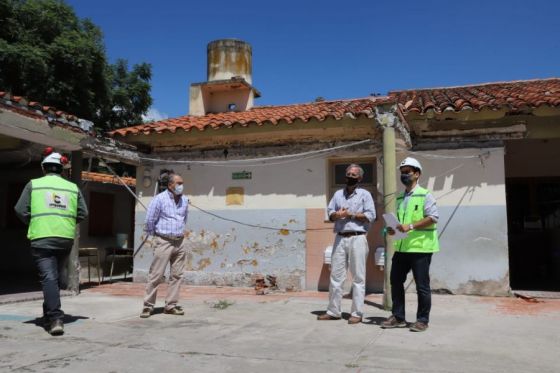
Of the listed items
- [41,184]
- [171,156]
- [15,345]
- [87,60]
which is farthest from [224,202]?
[87,60]

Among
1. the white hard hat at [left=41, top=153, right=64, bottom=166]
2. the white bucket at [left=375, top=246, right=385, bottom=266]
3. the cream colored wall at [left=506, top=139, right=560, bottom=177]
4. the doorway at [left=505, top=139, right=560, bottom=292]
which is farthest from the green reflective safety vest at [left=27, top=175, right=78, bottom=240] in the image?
the doorway at [left=505, top=139, right=560, bottom=292]

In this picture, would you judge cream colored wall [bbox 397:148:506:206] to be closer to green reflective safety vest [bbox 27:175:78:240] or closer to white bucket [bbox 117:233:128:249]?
green reflective safety vest [bbox 27:175:78:240]

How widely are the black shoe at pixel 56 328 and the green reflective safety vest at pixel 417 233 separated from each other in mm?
3464

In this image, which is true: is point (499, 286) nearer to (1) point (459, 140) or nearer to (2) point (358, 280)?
(1) point (459, 140)

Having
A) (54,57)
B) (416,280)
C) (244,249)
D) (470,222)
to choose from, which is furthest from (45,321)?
(54,57)

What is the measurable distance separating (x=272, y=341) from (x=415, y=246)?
1740 mm

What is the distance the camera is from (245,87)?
522 inches

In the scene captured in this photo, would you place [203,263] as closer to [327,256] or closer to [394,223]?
[327,256]

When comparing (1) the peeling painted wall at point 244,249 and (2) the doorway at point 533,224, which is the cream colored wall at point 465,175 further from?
(2) the doorway at point 533,224

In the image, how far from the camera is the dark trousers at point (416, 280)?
205 inches

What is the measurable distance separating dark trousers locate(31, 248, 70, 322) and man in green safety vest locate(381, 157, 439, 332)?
334cm

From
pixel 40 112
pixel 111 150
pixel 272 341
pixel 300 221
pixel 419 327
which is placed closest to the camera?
pixel 272 341

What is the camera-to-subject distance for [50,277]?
521cm

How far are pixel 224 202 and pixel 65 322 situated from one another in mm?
4659
